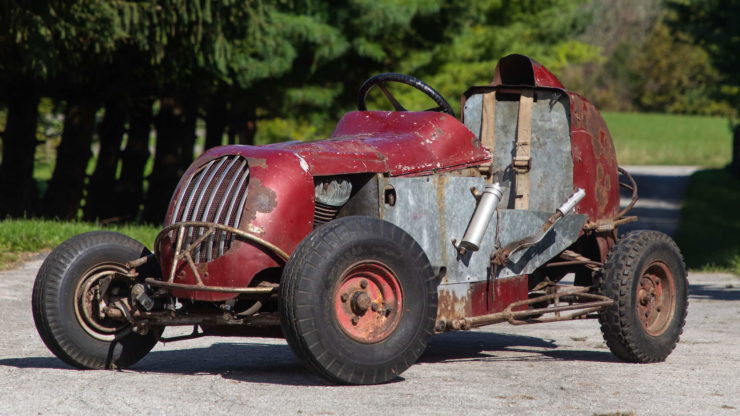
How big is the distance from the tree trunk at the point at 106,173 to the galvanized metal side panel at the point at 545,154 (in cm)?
1542

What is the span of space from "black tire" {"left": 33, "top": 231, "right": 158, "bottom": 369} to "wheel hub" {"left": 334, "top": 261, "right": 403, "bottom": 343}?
1405mm

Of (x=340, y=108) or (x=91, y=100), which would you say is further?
(x=340, y=108)

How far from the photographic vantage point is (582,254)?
8.64m

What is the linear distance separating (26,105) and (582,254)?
1396 centimetres

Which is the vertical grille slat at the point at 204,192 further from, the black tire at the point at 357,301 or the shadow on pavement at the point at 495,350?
the shadow on pavement at the point at 495,350

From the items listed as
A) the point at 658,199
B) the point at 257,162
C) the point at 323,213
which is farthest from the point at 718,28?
the point at 257,162

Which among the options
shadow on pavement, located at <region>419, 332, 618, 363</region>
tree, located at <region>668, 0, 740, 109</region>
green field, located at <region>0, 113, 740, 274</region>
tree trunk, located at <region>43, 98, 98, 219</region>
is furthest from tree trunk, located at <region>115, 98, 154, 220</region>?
shadow on pavement, located at <region>419, 332, 618, 363</region>

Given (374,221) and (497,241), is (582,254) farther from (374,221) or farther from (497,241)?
(374,221)

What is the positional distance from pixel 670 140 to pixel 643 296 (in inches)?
2843

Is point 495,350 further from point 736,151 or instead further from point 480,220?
point 736,151

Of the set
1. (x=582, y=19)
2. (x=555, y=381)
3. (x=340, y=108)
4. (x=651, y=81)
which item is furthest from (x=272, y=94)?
(x=651, y=81)

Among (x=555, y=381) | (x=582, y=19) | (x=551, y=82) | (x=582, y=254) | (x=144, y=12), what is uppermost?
(x=582, y=19)

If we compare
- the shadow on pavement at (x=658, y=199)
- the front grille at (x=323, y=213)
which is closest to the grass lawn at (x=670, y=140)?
the shadow on pavement at (x=658, y=199)

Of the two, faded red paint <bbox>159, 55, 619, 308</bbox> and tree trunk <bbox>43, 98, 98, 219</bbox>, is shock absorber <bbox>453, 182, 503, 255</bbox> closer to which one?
faded red paint <bbox>159, 55, 619, 308</bbox>
